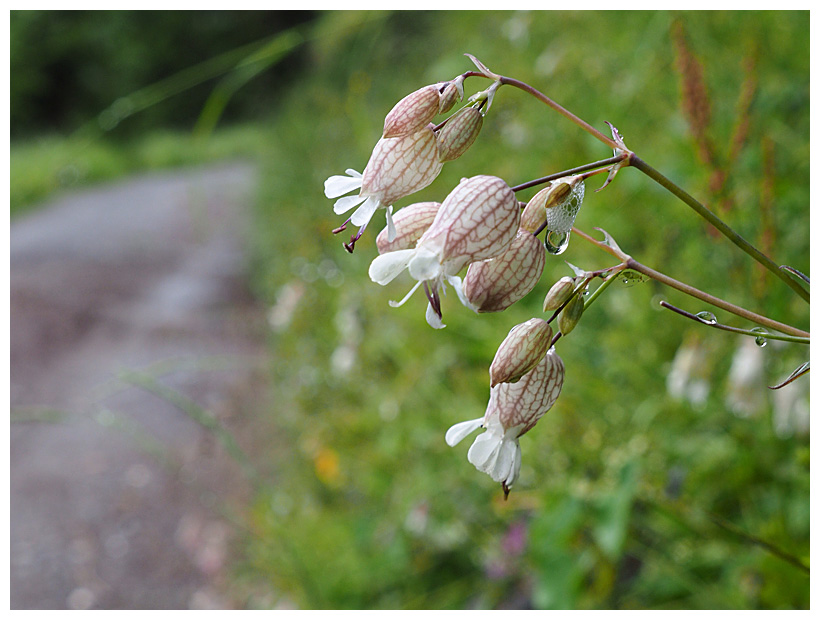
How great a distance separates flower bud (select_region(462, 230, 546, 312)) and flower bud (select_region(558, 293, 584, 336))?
2 cm

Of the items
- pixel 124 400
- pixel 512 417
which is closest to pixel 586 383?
pixel 512 417

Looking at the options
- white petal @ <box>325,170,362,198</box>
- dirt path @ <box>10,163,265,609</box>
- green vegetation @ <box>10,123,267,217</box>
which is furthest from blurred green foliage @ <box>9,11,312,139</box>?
white petal @ <box>325,170,362,198</box>

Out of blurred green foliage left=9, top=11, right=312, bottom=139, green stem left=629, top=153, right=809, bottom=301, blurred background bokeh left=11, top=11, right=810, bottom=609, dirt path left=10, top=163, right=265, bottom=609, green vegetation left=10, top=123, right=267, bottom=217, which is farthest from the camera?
blurred green foliage left=9, top=11, right=312, bottom=139

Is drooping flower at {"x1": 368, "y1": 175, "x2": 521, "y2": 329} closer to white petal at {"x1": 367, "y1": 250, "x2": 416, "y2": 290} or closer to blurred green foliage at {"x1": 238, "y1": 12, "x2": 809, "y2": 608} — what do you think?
white petal at {"x1": 367, "y1": 250, "x2": 416, "y2": 290}

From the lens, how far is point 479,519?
127cm

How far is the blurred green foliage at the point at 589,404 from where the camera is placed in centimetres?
94

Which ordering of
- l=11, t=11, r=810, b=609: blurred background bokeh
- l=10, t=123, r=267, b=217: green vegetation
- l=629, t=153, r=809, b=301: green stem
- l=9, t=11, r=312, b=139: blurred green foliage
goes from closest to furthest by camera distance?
l=629, t=153, r=809, b=301: green stem
l=11, t=11, r=810, b=609: blurred background bokeh
l=10, t=123, r=267, b=217: green vegetation
l=9, t=11, r=312, b=139: blurred green foliage

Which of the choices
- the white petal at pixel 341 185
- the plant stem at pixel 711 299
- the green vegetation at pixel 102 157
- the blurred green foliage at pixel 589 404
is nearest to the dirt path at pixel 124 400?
the green vegetation at pixel 102 157

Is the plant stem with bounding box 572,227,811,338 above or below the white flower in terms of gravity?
below

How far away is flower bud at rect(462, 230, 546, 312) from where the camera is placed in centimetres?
34

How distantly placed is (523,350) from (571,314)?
30 mm

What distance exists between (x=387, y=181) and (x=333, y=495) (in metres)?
1.70

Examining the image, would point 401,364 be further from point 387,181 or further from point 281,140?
point 281,140
